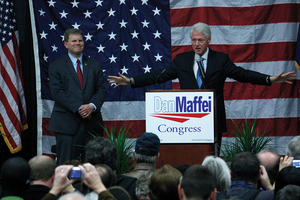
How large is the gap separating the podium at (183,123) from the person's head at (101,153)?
1131 mm

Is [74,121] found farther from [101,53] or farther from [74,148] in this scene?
[101,53]

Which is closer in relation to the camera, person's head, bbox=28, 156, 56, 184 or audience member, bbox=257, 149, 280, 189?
person's head, bbox=28, 156, 56, 184

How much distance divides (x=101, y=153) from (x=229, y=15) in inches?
176

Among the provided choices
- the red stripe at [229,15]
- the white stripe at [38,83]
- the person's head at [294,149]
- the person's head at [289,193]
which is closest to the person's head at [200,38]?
the person's head at [294,149]

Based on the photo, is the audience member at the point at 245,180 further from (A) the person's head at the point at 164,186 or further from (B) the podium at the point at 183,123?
(B) the podium at the point at 183,123

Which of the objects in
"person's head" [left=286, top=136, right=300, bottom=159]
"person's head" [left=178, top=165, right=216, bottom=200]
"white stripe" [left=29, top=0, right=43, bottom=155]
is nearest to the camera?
"person's head" [left=178, top=165, right=216, bottom=200]

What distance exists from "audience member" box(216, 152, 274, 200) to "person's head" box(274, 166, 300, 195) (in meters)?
0.10

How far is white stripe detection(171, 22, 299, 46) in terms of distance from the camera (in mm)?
6914

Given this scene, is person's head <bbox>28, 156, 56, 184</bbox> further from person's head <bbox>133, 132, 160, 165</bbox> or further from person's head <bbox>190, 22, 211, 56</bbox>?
person's head <bbox>190, 22, 211, 56</bbox>

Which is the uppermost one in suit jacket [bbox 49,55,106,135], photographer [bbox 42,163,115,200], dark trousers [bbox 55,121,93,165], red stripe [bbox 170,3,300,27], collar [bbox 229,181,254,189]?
red stripe [bbox 170,3,300,27]

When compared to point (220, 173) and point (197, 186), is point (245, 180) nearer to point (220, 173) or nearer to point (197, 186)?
point (220, 173)

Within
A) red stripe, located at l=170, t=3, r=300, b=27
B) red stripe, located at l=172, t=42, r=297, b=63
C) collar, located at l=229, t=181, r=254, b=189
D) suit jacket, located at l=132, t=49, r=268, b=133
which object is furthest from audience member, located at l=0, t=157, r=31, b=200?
red stripe, located at l=170, t=3, r=300, b=27

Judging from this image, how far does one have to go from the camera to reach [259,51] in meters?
7.02

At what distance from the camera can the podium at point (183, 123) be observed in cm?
439
